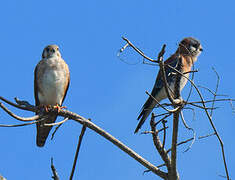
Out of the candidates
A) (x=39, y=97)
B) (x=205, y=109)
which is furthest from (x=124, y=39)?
(x=39, y=97)

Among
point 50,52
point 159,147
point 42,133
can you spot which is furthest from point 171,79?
point 159,147

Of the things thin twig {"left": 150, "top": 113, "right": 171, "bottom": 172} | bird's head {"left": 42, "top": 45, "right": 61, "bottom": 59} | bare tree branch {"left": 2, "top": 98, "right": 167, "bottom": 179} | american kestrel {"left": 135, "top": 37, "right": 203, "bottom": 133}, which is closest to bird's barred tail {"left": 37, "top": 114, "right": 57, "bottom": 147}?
bird's head {"left": 42, "top": 45, "right": 61, "bottom": 59}

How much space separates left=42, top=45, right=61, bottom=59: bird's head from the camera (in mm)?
5699

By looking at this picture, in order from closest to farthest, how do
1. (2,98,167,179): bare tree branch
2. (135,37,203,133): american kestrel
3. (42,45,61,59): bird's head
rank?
(2,98,167,179): bare tree branch < (42,45,61,59): bird's head < (135,37,203,133): american kestrel

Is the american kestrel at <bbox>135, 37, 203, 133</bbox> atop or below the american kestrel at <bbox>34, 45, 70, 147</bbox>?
atop

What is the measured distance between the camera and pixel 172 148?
3.34 metres

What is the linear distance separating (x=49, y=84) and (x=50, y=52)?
61cm

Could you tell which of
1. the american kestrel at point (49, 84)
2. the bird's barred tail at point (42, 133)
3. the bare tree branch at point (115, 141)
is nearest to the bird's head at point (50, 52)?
the american kestrel at point (49, 84)

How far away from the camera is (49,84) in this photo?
5.31 meters

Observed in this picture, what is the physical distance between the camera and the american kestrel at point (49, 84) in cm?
532

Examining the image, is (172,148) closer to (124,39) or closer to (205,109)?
(205,109)

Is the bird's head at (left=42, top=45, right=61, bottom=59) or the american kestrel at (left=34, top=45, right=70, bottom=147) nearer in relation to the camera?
the american kestrel at (left=34, top=45, right=70, bottom=147)

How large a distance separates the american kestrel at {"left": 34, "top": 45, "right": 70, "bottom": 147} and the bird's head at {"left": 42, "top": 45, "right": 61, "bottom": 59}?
0.10 meters

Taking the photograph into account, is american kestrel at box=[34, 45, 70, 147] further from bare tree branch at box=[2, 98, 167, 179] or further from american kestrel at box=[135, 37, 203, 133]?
bare tree branch at box=[2, 98, 167, 179]
